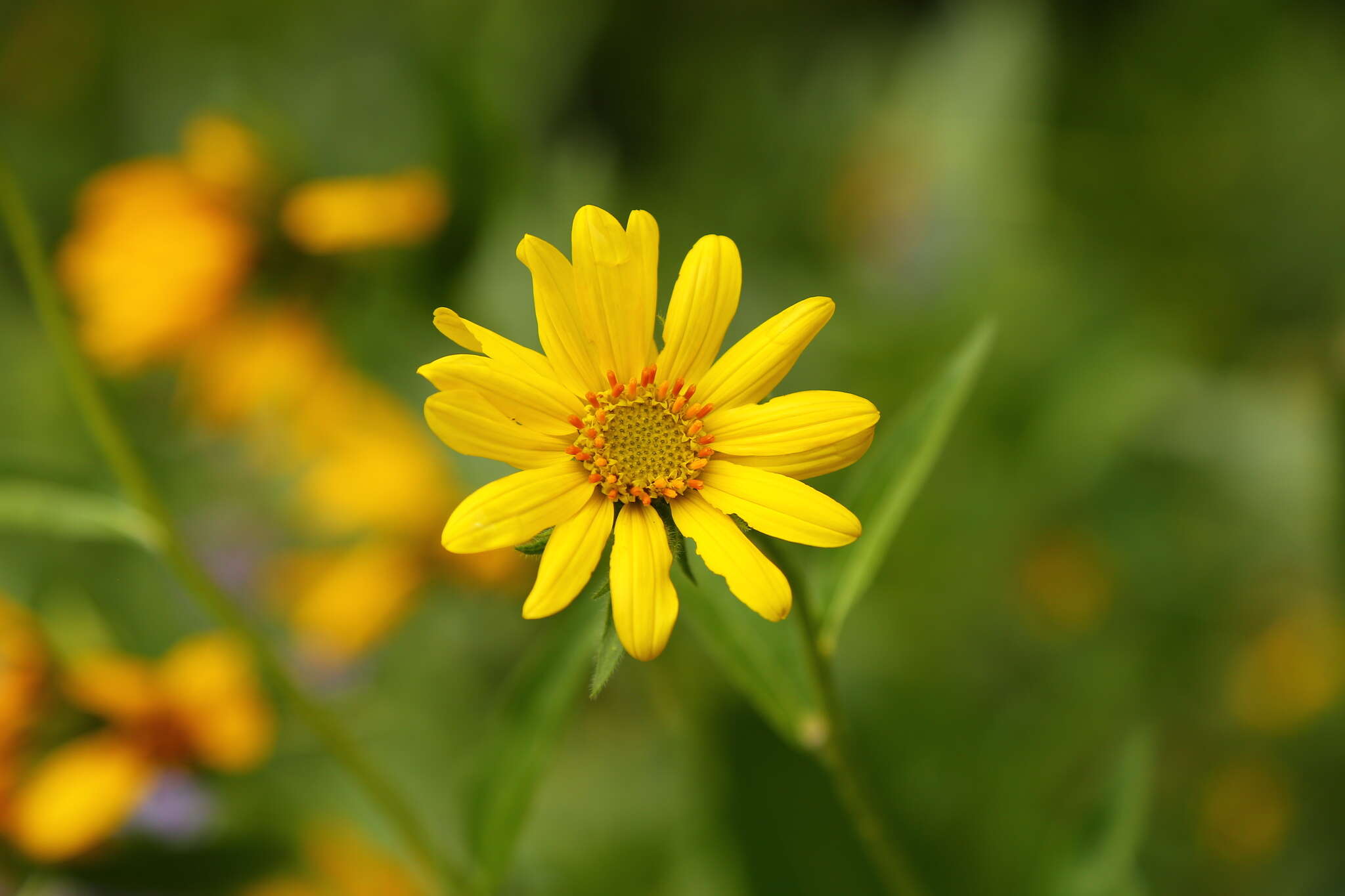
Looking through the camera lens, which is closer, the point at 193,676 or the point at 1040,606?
the point at 193,676

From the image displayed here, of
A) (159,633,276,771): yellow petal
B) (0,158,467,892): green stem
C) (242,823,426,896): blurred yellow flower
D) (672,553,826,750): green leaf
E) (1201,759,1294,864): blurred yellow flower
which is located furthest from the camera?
(1201,759,1294,864): blurred yellow flower

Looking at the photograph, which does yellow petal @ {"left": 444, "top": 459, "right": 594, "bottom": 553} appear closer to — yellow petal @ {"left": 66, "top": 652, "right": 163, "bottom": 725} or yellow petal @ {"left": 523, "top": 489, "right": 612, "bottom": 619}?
yellow petal @ {"left": 523, "top": 489, "right": 612, "bottom": 619}

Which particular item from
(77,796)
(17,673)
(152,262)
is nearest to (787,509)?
(77,796)

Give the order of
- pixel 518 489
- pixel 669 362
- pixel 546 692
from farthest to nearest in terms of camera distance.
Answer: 1. pixel 546 692
2. pixel 669 362
3. pixel 518 489

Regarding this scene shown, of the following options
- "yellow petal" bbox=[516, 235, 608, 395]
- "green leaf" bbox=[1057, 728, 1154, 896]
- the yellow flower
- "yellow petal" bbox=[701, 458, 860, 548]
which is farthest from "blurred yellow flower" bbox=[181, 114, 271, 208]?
"green leaf" bbox=[1057, 728, 1154, 896]

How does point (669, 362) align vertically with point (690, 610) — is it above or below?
above

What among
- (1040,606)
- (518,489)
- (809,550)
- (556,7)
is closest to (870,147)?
(556,7)

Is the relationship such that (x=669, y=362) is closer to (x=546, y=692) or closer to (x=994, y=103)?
(x=546, y=692)
